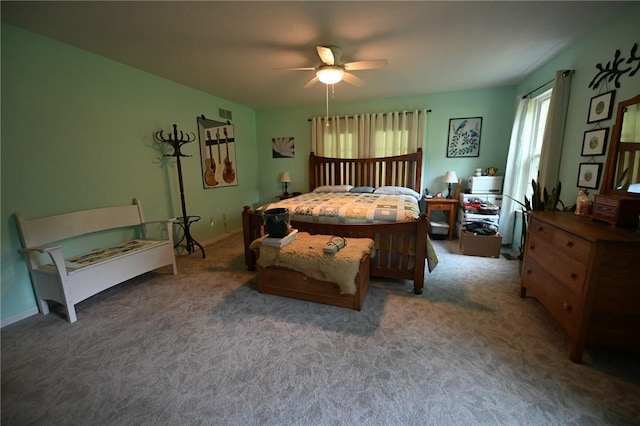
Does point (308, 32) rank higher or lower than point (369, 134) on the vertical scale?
higher

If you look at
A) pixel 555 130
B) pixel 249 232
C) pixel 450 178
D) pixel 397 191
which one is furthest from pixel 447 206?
pixel 249 232

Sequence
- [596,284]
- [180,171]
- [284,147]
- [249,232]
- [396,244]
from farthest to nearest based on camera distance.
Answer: [284,147], [180,171], [249,232], [396,244], [596,284]

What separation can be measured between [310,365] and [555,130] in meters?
3.42

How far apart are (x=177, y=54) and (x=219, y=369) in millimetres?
3034

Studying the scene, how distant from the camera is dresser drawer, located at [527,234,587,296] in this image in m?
1.54

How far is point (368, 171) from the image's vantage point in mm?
4641

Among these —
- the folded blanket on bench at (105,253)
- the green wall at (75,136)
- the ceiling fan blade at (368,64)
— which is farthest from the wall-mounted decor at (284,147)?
the folded blanket on bench at (105,253)

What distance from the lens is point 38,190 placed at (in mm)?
2238

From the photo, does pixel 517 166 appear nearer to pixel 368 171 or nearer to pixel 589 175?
pixel 589 175

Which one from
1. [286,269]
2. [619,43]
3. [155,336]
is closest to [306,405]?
[286,269]

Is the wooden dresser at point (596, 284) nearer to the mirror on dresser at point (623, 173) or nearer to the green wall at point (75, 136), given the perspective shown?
the mirror on dresser at point (623, 173)

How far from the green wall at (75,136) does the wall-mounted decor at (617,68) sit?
15.7ft

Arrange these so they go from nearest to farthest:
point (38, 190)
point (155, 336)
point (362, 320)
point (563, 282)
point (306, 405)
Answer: point (306, 405) → point (563, 282) → point (155, 336) → point (362, 320) → point (38, 190)

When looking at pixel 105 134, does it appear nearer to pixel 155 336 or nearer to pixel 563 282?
pixel 155 336
